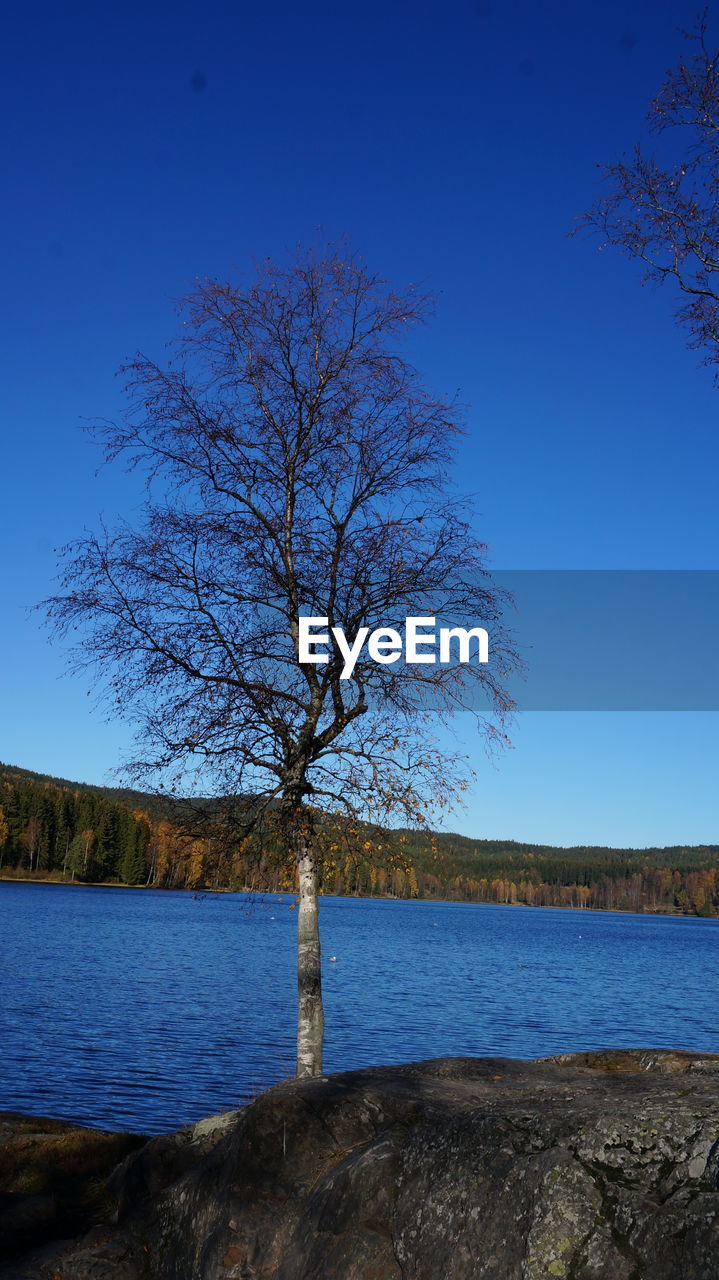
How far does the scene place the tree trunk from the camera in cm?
1720

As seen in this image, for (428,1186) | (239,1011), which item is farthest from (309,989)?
(239,1011)

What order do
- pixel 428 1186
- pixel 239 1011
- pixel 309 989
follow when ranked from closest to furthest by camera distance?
pixel 428 1186 → pixel 309 989 → pixel 239 1011

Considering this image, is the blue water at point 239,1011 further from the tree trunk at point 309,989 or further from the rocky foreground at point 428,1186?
the rocky foreground at point 428,1186

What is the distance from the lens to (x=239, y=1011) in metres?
47.1

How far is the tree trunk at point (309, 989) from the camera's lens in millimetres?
17203

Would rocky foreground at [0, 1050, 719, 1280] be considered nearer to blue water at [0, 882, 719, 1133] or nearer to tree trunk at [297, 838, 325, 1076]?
tree trunk at [297, 838, 325, 1076]

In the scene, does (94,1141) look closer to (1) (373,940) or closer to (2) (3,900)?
(1) (373,940)

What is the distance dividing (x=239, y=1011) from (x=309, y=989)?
32.5 metres

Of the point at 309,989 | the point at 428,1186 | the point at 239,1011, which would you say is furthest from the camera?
the point at 239,1011

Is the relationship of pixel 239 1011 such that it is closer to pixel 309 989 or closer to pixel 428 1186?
pixel 309 989

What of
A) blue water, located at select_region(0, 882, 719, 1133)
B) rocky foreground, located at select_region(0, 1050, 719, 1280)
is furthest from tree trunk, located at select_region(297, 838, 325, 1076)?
rocky foreground, located at select_region(0, 1050, 719, 1280)

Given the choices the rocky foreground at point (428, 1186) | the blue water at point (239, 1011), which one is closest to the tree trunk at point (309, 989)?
the blue water at point (239, 1011)

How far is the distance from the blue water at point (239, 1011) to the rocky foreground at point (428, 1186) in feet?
23.5

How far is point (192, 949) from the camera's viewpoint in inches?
3322
